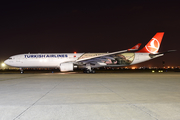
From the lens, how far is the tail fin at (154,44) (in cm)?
2430

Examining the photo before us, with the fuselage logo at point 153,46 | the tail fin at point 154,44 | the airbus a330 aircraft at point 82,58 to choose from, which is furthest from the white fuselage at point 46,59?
the fuselage logo at point 153,46

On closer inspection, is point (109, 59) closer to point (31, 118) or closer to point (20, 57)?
point (20, 57)

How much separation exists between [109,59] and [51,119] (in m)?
20.3

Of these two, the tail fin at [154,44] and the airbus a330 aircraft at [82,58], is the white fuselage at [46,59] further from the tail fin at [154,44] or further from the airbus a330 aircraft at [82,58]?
the tail fin at [154,44]

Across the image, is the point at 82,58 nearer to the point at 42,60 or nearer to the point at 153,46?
the point at 42,60

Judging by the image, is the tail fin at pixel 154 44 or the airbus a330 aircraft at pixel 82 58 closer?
the airbus a330 aircraft at pixel 82 58

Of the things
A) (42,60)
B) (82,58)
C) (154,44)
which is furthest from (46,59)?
(154,44)

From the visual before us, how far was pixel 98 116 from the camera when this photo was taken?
3705 mm

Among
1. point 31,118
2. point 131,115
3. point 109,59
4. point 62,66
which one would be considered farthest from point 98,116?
point 109,59

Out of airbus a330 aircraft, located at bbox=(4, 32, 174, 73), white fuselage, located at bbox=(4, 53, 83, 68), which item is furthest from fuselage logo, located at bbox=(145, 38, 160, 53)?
white fuselage, located at bbox=(4, 53, 83, 68)

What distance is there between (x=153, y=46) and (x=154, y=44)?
13.8 inches

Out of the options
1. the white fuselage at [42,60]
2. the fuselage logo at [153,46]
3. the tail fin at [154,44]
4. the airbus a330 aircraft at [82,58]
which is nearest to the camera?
the airbus a330 aircraft at [82,58]

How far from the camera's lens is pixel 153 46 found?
80.5 feet

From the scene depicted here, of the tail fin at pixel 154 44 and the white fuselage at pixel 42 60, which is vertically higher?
the tail fin at pixel 154 44
